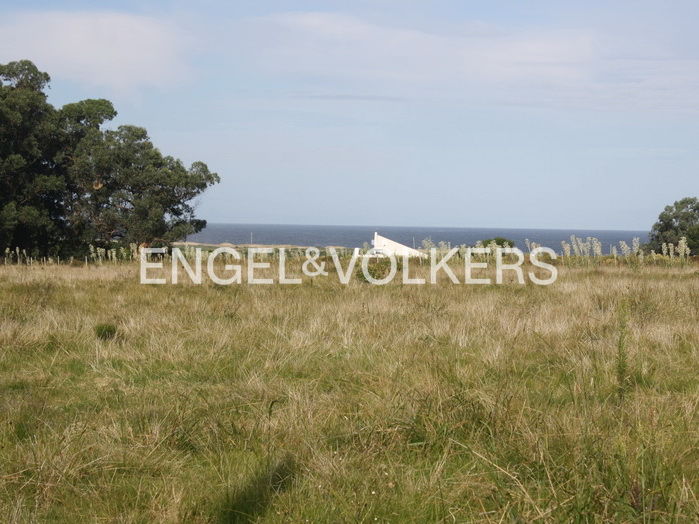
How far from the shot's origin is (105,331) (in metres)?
6.77

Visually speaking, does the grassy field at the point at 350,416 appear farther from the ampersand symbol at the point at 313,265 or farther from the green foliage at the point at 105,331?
the ampersand symbol at the point at 313,265

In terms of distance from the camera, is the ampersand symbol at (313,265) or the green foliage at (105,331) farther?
the ampersand symbol at (313,265)

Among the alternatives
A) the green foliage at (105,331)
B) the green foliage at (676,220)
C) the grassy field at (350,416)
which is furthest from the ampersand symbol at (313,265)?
the green foliage at (676,220)

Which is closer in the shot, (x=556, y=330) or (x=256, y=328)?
(x=556, y=330)

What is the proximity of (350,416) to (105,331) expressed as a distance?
12.8 feet

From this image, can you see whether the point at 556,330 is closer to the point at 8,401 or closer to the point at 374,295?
the point at 374,295

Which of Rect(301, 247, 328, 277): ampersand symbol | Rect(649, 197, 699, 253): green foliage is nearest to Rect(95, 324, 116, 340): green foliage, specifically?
Rect(301, 247, 328, 277): ampersand symbol

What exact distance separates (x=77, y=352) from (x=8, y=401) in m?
1.65

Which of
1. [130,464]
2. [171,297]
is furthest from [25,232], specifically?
[130,464]

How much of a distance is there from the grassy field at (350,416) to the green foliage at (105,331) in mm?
86

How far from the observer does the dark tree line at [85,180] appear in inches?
954

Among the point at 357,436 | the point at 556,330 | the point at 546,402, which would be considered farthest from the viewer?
the point at 556,330

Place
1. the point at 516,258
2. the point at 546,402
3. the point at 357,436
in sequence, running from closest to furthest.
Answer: the point at 357,436 < the point at 546,402 < the point at 516,258

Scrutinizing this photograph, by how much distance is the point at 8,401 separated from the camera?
14.0 feet
